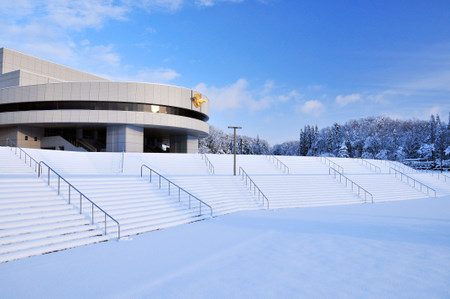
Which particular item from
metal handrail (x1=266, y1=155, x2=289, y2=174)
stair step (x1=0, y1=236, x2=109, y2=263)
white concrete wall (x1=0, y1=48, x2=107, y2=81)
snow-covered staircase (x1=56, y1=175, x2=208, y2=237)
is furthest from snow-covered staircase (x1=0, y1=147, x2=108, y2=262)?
white concrete wall (x1=0, y1=48, x2=107, y2=81)

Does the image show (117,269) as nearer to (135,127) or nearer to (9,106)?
(135,127)

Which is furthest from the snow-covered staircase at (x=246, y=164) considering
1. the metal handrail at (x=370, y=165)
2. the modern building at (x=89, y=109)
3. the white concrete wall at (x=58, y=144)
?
the white concrete wall at (x=58, y=144)

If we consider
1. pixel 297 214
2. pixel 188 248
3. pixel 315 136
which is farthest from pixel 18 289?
pixel 315 136

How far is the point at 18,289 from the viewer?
545 centimetres

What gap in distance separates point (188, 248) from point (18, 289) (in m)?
4.05

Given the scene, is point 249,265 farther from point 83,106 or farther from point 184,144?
point 184,144

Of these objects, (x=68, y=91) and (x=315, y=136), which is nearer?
(x=68, y=91)

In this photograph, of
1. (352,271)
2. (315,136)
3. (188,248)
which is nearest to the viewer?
(352,271)

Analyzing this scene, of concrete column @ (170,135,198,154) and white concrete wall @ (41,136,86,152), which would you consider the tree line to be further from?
white concrete wall @ (41,136,86,152)

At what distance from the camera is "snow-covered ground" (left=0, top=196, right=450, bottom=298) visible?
5430mm

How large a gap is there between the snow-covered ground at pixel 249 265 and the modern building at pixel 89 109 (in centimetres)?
2486

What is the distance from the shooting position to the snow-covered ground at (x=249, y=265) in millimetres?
5430

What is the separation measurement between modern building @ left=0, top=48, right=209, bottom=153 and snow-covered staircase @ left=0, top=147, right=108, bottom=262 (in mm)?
22230

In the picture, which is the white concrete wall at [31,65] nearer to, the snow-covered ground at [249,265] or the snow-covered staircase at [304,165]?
the snow-covered staircase at [304,165]
